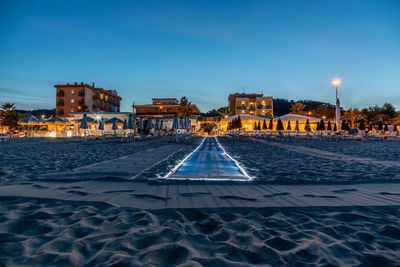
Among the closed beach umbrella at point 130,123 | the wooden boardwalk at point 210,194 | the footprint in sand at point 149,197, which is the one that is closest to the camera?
the wooden boardwalk at point 210,194

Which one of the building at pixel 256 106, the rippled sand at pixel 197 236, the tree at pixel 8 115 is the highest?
the building at pixel 256 106

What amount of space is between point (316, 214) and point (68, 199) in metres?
3.32

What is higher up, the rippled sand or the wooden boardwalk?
the rippled sand

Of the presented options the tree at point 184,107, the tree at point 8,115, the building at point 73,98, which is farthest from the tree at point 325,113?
the tree at point 8,115

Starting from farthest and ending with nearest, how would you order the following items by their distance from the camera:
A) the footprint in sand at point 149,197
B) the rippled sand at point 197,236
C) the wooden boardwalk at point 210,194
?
the footprint in sand at point 149,197 < the wooden boardwalk at point 210,194 < the rippled sand at point 197,236

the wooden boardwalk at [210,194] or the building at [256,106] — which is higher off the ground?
the building at [256,106]

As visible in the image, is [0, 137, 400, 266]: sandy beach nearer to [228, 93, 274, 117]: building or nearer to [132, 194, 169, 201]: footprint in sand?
[132, 194, 169, 201]: footprint in sand

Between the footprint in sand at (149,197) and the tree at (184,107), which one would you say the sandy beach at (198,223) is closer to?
the footprint in sand at (149,197)

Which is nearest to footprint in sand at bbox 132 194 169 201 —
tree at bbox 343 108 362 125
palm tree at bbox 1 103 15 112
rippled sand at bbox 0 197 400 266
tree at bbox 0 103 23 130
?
rippled sand at bbox 0 197 400 266

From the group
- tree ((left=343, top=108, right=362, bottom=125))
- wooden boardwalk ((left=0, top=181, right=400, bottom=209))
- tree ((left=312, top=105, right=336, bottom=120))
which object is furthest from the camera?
tree ((left=312, top=105, right=336, bottom=120))

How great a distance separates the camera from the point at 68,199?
3.01 m

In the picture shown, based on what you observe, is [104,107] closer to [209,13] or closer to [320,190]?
[209,13]

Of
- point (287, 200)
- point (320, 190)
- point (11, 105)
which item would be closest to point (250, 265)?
point (287, 200)

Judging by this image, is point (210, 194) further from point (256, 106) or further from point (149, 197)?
point (256, 106)
